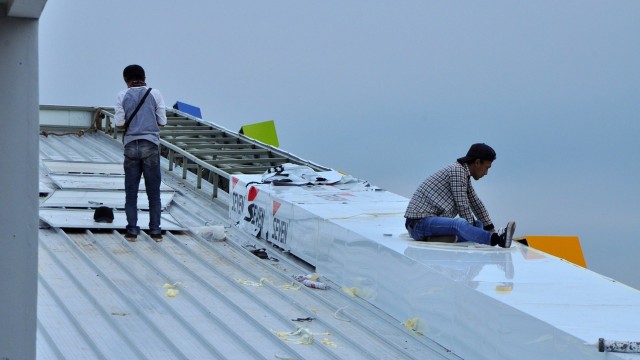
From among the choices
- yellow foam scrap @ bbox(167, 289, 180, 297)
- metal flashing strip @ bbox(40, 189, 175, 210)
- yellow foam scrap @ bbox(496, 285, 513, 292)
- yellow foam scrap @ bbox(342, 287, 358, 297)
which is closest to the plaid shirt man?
yellow foam scrap @ bbox(342, 287, 358, 297)

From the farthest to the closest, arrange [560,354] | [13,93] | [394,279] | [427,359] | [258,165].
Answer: [258,165], [394,279], [427,359], [560,354], [13,93]

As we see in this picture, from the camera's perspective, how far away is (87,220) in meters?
10.0

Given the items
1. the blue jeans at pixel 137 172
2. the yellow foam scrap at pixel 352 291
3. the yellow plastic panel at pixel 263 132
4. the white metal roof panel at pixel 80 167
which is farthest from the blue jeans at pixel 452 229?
the yellow plastic panel at pixel 263 132

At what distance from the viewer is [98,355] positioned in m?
6.42

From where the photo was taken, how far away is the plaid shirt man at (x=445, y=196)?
28.0 feet

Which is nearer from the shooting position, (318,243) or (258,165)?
(318,243)

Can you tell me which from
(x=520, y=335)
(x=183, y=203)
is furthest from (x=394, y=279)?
(x=183, y=203)

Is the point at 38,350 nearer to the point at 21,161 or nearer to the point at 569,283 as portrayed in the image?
the point at 21,161

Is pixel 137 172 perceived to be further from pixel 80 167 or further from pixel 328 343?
pixel 328 343

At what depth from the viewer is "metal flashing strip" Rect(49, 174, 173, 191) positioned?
37.3 ft

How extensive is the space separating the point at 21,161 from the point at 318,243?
16.8 ft

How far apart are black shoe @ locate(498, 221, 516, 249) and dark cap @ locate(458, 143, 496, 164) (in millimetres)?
626

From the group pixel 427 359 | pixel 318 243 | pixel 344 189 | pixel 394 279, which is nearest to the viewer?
pixel 427 359

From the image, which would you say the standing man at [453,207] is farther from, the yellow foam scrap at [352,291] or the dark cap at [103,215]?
the dark cap at [103,215]
